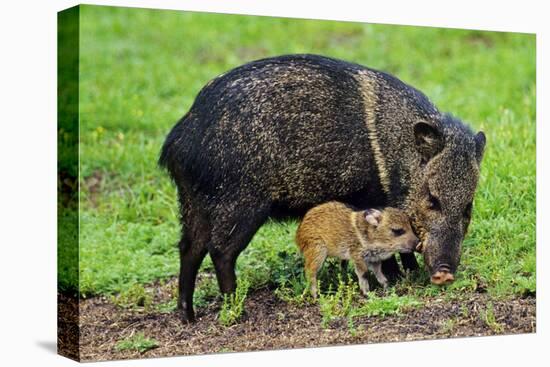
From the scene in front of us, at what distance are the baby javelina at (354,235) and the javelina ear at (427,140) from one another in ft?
1.58

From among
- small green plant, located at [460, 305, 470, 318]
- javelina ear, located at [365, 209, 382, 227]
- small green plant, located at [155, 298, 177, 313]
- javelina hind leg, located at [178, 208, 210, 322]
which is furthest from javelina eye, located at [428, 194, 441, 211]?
small green plant, located at [155, 298, 177, 313]

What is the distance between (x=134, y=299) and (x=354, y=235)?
5.49 ft

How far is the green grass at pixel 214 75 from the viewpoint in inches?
326

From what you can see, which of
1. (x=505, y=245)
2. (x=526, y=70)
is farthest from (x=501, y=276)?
(x=526, y=70)

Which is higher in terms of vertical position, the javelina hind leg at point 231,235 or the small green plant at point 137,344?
the javelina hind leg at point 231,235

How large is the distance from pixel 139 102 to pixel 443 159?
12.7 ft

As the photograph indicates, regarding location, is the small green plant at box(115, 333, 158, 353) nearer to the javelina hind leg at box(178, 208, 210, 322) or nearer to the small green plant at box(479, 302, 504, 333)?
the javelina hind leg at box(178, 208, 210, 322)

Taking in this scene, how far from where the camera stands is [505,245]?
28.3ft

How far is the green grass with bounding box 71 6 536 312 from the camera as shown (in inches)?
326

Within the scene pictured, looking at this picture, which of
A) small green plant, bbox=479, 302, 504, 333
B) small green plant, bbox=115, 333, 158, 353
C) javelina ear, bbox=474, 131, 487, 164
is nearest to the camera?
small green plant, bbox=115, 333, 158, 353

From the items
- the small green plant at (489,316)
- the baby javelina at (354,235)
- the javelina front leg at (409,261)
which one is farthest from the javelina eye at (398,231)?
the small green plant at (489,316)

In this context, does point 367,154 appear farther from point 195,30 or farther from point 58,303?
point 195,30

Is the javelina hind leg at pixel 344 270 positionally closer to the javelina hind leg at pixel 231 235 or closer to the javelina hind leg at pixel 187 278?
the javelina hind leg at pixel 231 235

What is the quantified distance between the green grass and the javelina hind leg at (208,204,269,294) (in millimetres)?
308
